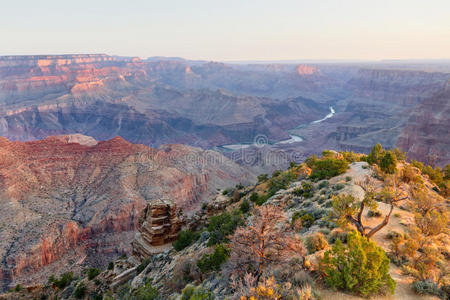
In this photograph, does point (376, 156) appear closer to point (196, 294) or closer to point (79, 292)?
point (196, 294)

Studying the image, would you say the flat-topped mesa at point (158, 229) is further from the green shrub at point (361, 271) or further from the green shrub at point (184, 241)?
the green shrub at point (361, 271)

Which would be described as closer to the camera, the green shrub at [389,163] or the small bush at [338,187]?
the small bush at [338,187]

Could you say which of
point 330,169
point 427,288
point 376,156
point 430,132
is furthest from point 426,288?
point 430,132

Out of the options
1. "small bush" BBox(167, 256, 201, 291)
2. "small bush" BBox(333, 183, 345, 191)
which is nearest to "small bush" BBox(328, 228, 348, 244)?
"small bush" BBox(333, 183, 345, 191)

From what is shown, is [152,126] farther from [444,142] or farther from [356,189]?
[356,189]

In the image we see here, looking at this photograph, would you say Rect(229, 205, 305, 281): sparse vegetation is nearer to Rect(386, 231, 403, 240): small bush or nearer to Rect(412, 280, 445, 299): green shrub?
Rect(412, 280, 445, 299): green shrub

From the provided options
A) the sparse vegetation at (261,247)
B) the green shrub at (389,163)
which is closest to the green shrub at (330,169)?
the green shrub at (389,163)
